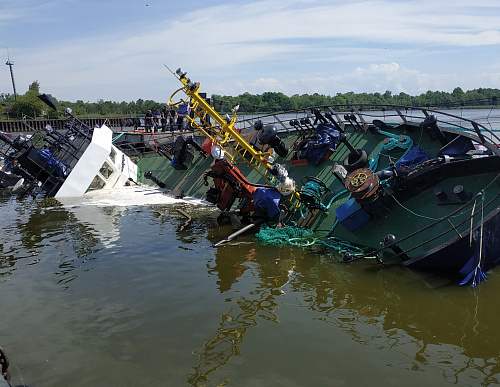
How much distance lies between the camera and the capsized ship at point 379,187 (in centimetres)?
868

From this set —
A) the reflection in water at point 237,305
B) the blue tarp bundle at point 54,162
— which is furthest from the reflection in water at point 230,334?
the blue tarp bundle at point 54,162

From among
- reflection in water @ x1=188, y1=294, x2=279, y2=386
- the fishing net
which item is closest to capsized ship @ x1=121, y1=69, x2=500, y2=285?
the fishing net

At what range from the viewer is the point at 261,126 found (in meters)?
12.9

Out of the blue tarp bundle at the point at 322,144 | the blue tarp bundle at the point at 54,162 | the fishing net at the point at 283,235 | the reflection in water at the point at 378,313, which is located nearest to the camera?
the reflection in water at the point at 378,313

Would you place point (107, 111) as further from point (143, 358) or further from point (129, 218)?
point (143, 358)

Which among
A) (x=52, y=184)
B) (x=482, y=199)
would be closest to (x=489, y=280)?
(x=482, y=199)

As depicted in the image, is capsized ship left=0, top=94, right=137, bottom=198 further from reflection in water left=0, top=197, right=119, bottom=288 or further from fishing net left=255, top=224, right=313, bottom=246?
fishing net left=255, top=224, right=313, bottom=246

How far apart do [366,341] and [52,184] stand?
16465 mm

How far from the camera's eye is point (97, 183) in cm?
1986

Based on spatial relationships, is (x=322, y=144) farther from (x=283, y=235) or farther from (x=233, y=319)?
(x=233, y=319)

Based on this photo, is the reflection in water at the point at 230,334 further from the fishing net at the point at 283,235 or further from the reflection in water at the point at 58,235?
the reflection in water at the point at 58,235

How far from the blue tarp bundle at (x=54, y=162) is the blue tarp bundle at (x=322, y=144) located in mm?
11664

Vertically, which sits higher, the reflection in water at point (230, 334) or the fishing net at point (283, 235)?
the fishing net at point (283, 235)

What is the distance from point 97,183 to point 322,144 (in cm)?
1130
